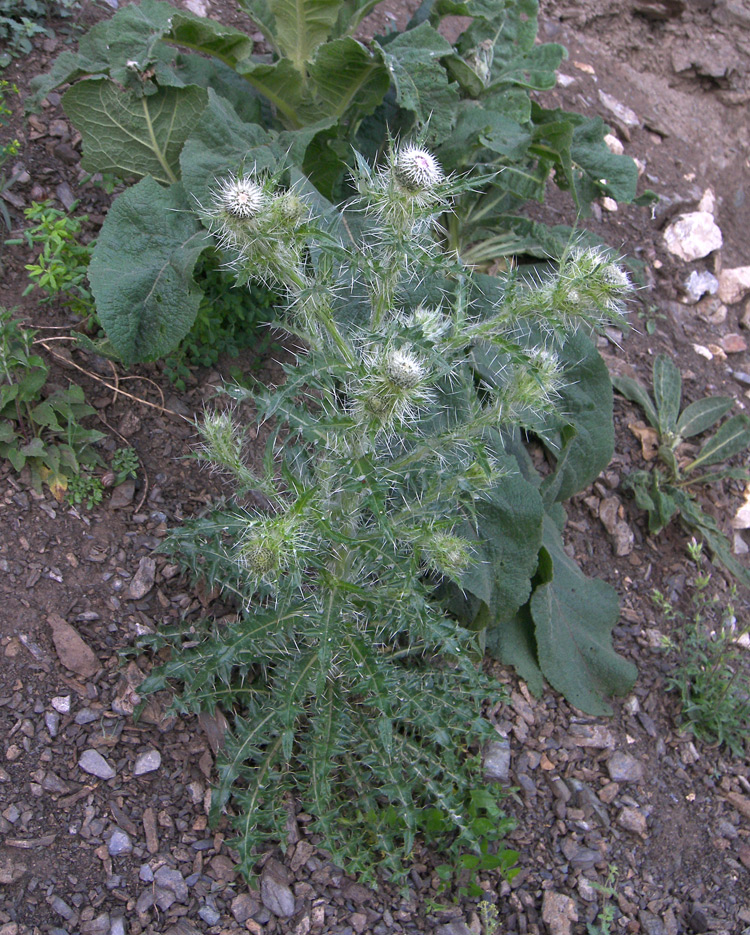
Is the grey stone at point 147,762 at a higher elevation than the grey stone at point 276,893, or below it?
below

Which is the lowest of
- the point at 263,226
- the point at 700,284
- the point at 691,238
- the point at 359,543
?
the point at 359,543

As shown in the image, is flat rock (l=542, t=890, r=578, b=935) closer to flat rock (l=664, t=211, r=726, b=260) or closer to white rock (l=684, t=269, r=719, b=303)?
white rock (l=684, t=269, r=719, b=303)

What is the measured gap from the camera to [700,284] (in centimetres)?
405

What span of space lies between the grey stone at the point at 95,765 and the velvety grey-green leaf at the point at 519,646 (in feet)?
4.36

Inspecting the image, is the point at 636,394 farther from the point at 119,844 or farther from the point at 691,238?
the point at 119,844

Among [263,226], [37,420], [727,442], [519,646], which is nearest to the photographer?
[263,226]

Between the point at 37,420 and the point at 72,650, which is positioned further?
the point at 37,420

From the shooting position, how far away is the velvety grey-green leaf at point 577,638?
272cm

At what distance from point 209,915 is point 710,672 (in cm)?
193

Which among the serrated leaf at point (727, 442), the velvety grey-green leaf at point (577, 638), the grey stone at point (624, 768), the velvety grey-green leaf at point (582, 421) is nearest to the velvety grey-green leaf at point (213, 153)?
the velvety grey-green leaf at point (582, 421)

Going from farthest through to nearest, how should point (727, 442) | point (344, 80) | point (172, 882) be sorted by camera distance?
point (727, 442), point (344, 80), point (172, 882)

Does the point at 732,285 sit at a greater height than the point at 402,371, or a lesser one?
lesser

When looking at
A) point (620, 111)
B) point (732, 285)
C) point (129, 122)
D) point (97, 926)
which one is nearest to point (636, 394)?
point (732, 285)

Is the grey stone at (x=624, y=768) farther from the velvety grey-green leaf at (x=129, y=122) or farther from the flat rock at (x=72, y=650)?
the velvety grey-green leaf at (x=129, y=122)
